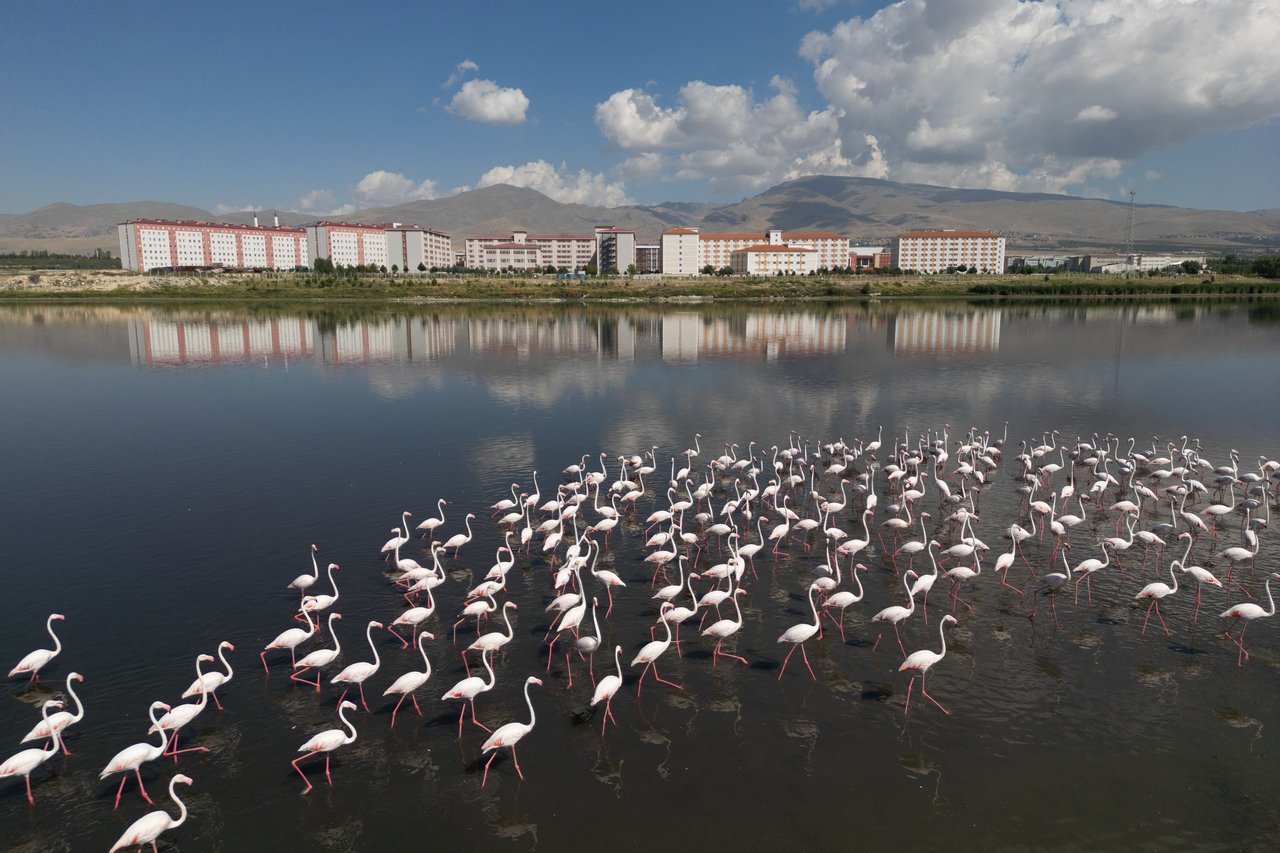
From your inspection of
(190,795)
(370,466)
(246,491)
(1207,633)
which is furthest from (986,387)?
(190,795)

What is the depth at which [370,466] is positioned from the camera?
2288cm

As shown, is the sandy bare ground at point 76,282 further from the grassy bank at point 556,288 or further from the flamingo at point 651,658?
the flamingo at point 651,658

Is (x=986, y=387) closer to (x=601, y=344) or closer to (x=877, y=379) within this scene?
(x=877, y=379)

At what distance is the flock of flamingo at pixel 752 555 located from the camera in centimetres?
1068

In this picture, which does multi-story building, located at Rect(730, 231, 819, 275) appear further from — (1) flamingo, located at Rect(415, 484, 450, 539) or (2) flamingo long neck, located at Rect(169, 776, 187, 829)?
(2) flamingo long neck, located at Rect(169, 776, 187, 829)

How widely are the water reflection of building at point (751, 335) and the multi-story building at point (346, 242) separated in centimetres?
13274

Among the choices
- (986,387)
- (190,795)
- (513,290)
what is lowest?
(190,795)

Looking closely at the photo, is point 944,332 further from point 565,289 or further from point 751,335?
point 565,289

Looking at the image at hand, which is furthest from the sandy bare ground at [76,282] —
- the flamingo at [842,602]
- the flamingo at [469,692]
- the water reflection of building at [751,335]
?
the flamingo at [842,602]

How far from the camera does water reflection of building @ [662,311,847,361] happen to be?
163 feet

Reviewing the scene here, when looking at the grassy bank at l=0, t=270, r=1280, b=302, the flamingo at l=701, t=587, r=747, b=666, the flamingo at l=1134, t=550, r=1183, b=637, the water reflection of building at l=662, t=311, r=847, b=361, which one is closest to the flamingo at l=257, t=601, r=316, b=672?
the flamingo at l=701, t=587, r=747, b=666

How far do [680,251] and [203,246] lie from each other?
109 m

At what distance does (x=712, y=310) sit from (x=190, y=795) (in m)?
80.6

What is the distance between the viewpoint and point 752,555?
15.6 metres
